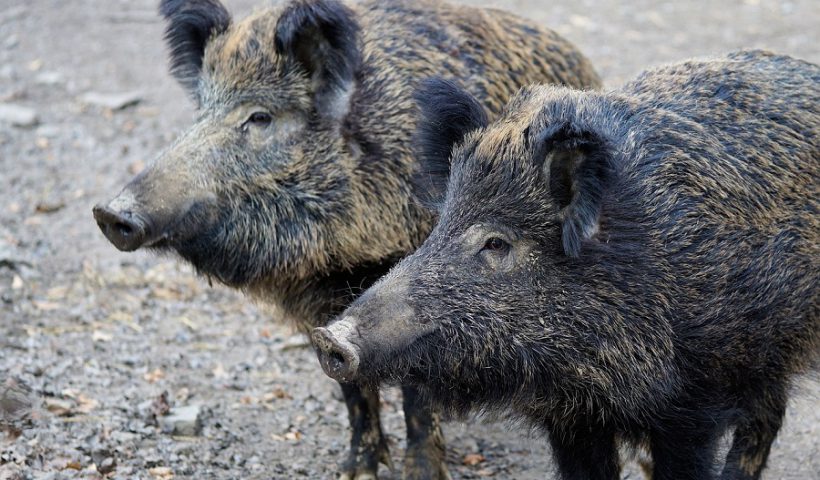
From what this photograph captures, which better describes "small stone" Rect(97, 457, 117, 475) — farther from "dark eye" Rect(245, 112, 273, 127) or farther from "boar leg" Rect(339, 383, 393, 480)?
"dark eye" Rect(245, 112, 273, 127)

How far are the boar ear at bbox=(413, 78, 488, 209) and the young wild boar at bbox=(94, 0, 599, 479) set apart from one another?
830 millimetres

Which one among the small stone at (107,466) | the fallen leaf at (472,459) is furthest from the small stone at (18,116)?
the fallen leaf at (472,459)

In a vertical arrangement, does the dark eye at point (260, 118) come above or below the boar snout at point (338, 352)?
below

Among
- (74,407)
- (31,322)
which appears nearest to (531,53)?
(74,407)

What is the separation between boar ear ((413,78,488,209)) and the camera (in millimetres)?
4758

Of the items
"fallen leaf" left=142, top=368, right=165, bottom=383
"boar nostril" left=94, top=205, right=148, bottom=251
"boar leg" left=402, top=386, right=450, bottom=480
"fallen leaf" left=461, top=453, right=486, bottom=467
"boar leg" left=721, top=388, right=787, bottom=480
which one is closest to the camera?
"boar leg" left=721, top=388, right=787, bottom=480

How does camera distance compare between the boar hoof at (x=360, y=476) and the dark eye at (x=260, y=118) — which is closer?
the dark eye at (x=260, y=118)

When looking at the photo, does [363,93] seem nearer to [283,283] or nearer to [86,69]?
[283,283]

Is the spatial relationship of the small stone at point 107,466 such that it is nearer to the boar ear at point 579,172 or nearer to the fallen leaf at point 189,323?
the fallen leaf at point 189,323

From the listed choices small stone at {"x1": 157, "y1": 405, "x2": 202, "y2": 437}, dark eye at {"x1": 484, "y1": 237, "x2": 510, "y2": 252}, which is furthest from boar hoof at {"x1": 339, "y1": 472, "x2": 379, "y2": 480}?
dark eye at {"x1": 484, "y1": 237, "x2": 510, "y2": 252}

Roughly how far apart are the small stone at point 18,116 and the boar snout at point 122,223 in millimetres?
6600

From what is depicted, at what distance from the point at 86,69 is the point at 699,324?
9.82 meters

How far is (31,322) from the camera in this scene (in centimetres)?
738

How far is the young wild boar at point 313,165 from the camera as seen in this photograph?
5.66 metres
